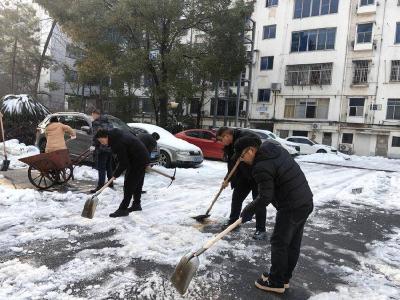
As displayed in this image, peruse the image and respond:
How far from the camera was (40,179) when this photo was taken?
802 centimetres

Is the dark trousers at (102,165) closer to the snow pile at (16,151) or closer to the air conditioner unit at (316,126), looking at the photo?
the snow pile at (16,151)

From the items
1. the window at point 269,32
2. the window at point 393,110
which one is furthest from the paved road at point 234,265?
the window at point 269,32

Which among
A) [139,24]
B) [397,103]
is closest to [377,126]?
[397,103]

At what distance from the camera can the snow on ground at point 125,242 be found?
389cm

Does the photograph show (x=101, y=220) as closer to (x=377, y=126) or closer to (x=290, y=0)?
(x=377, y=126)

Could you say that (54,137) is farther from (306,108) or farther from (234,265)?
(306,108)

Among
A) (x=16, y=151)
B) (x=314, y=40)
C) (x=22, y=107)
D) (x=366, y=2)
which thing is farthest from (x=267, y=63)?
(x=16, y=151)

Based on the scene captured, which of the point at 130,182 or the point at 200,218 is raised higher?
the point at 130,182

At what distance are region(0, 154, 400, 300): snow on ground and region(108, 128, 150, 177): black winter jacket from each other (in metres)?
0.79

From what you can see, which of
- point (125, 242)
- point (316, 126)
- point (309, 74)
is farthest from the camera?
point (309, 74)

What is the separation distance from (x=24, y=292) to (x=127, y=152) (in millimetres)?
3049

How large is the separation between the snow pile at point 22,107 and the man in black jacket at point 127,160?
1111 cm

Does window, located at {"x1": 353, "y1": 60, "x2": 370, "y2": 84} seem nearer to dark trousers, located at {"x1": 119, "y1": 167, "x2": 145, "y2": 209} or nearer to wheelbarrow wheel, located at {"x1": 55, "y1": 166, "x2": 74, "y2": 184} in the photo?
wheelbarrow wheel, located at {"x1": 55, "y1": 166, "x2": 74, "y2": 184}

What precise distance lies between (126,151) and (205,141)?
1084cm
